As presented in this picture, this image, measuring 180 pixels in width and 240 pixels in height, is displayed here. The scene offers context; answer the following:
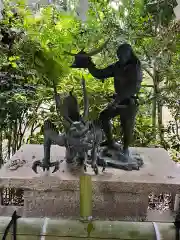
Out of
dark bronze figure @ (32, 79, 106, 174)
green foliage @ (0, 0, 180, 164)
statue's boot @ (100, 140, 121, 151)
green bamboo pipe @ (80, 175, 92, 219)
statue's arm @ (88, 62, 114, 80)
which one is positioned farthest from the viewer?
green foliage @ (0, 0, 180, 164)

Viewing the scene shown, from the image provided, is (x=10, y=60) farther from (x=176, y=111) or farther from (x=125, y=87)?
(x=176, y=111)

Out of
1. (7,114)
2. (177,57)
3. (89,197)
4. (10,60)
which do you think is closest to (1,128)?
(7,114)

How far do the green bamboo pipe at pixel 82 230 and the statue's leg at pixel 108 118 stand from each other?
0.46 m

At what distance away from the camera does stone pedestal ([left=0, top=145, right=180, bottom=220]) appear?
3.99 ft

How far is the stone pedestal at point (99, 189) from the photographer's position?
47.8 inches

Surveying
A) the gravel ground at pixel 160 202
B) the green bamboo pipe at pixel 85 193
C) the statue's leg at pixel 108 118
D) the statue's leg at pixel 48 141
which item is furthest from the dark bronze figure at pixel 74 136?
the gravel ground at pixel 160 202

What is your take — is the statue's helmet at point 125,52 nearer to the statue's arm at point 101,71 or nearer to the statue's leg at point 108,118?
the statue's arm at point 101,71

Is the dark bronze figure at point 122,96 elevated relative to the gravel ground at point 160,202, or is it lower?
elevated

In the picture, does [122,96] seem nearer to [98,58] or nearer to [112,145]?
[112,145]

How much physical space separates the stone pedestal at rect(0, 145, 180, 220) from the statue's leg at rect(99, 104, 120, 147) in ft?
0.56

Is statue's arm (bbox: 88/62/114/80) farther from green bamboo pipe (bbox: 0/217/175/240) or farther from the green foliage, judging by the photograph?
green bamboo pipe (bbox: 0/217/175/240)

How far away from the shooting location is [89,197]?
1.00m

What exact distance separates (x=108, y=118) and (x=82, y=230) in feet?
1.73

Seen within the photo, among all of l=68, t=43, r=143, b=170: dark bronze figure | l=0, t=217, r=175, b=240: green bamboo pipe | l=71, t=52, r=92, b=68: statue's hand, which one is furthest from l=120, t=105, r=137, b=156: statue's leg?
l=0, t=217, r=175, b=240: green bamboo pipe
